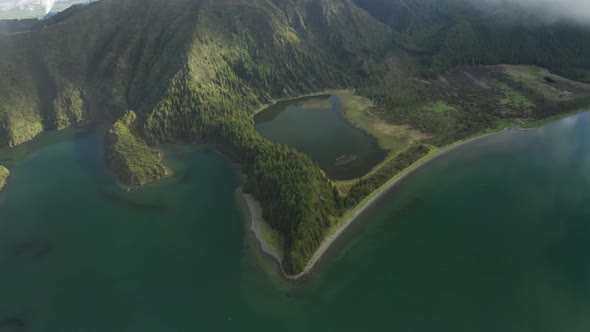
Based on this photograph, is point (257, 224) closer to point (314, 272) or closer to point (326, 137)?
point (314, 272)

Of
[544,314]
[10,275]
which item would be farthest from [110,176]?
[544,314]

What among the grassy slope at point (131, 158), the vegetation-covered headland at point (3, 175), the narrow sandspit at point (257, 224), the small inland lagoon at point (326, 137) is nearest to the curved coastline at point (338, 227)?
the narrow sandspit at point (257, 224)

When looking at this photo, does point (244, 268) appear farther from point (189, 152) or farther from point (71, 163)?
point (71, 163)

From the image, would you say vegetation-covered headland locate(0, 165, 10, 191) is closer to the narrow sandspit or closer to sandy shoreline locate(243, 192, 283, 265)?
sandy shoreline locate(243, 192, 283, 265)

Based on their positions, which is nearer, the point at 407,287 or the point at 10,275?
the point at 407,287

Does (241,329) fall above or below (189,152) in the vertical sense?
below

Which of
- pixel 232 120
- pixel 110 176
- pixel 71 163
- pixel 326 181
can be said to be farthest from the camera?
pixel 232 120

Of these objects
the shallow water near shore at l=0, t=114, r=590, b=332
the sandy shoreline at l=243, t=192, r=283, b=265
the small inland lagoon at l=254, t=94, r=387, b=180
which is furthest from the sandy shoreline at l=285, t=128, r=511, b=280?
the small inland lagoon at l=254, t=94, r=387, b=180

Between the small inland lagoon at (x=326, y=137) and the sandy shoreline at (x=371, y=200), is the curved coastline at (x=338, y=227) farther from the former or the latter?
the small inland lagoon at (x=326, y=137)
